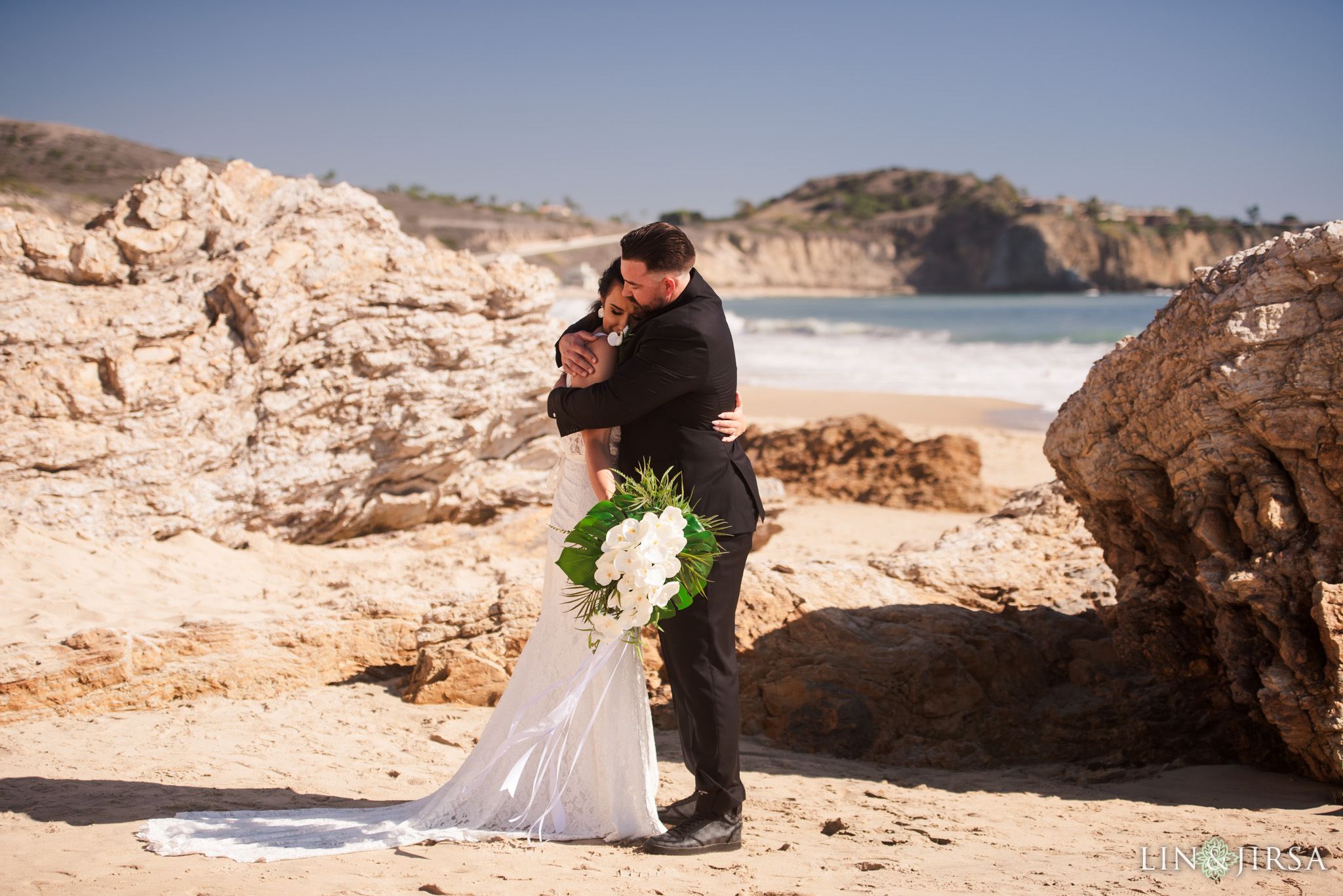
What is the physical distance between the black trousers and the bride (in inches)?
6.3

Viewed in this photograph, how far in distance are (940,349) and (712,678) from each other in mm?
25347

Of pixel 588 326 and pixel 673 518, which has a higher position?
pixel 588 326

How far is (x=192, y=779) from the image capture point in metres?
3.26

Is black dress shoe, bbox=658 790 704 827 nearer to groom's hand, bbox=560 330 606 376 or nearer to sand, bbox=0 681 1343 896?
sand, bbox=0 681 1343 896

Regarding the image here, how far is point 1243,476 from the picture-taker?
3.49 meters

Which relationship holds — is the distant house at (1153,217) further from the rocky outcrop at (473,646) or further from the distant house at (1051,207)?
the rocky outcrop at (473,646)

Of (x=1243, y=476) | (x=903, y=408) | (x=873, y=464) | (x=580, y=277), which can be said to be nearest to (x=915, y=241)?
(x=580, y=277)

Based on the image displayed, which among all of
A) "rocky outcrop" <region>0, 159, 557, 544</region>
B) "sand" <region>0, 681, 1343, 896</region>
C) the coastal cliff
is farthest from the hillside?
"sand" <region>0, 681, 1343, 896</region>

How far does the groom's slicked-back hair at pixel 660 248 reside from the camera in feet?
8.89

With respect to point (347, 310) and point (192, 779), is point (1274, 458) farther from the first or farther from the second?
point (347, 310)

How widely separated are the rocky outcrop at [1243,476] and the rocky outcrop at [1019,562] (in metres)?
0.79

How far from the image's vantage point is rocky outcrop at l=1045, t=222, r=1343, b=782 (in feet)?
10.4

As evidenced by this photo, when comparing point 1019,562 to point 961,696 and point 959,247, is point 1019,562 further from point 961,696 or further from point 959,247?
point 959,247

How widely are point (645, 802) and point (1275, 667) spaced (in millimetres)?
2436
